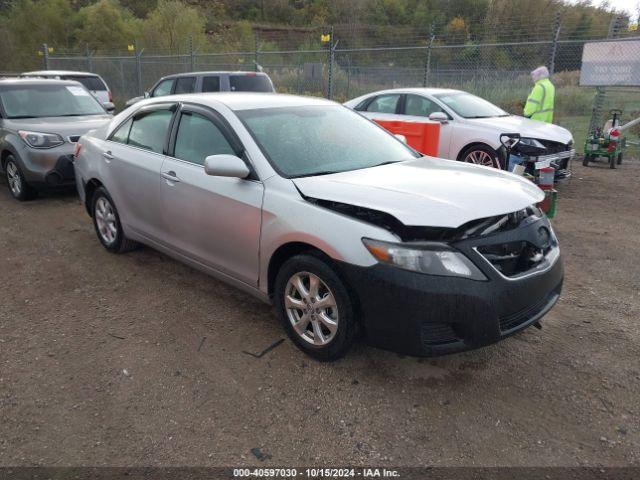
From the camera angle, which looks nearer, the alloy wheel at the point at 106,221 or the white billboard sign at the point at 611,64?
the alloy wheel at the point at 106,221

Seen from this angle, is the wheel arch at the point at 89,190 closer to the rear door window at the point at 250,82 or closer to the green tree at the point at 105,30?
the rear door window at the point at 250,82

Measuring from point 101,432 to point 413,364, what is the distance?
1887 mm

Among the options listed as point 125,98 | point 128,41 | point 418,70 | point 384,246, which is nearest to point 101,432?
point 384,246

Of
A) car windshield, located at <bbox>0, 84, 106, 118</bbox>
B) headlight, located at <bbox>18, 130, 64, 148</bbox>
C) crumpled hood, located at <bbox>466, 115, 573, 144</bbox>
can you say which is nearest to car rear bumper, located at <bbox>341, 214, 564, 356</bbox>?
crumpled hood, located at <bbox>466, 115, 573, 144</bbox>

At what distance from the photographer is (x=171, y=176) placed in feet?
13.6

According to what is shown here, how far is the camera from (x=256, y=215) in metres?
3.45

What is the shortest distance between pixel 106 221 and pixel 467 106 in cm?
614

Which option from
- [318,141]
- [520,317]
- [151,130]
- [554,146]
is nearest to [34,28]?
[151,130]

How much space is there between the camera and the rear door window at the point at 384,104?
9.21m

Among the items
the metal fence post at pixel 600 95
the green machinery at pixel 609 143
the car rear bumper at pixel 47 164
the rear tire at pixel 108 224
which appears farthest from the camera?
the metal fence post at pixel 600 95

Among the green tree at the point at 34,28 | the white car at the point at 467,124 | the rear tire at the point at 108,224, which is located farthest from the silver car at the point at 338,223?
the green tree at the point at 34,28

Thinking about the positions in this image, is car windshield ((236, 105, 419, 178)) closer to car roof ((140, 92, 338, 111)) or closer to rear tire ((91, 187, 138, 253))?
car roof ((140, 92, 338, 111))

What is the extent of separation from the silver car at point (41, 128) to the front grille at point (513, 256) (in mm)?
6214

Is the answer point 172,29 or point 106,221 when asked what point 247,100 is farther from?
point 172,29
